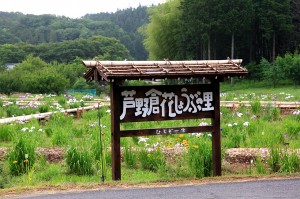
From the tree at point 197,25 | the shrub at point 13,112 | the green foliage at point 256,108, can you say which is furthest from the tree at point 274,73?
the shrub at point 13,112

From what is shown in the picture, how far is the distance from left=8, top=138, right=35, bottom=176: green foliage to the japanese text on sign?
6.21 feet

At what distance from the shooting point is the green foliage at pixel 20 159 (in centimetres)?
670

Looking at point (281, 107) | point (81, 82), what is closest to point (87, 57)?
point (81, 82)

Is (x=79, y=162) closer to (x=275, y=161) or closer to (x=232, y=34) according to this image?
(x=275, y=161)

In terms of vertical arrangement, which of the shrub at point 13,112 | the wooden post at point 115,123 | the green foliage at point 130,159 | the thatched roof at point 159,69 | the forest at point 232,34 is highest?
the forest at point 232,34

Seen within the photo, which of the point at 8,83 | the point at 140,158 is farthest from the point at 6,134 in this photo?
the point at 8,83

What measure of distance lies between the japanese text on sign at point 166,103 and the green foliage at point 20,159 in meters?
1.89

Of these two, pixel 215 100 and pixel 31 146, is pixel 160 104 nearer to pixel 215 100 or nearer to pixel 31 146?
pixel 215 100

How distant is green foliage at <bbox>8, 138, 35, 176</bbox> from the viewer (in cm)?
670

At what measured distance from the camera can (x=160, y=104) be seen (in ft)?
19.7

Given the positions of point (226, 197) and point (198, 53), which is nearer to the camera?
point (226, 197)

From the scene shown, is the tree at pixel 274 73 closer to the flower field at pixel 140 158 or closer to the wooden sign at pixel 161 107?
the flower field at pixel 140 158

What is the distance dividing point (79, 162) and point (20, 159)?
99 cm

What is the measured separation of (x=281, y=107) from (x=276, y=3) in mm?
19883
